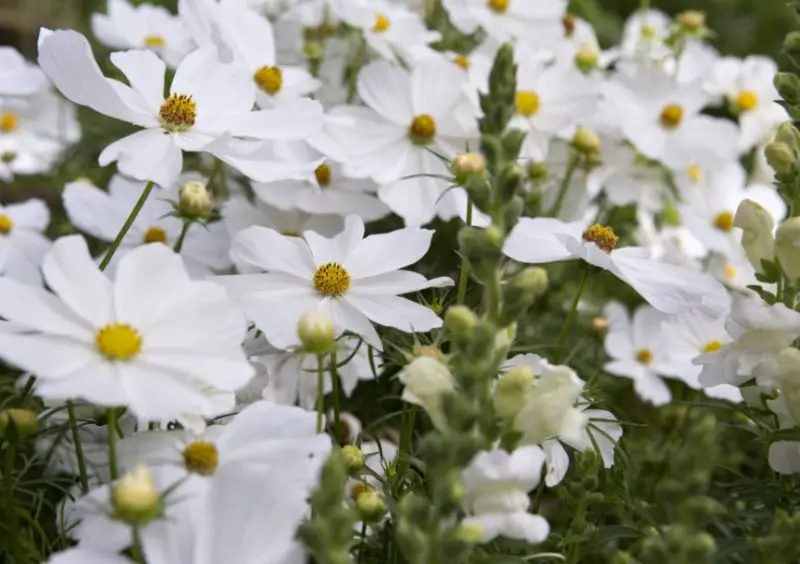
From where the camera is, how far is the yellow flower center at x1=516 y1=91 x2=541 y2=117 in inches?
33.8

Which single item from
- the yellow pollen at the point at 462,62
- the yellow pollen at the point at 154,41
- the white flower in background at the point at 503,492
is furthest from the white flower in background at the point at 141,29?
the white flower in background at the point at 503,492

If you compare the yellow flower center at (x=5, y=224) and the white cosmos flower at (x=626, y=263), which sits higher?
the white cosmos flower at (x=626, y=263)

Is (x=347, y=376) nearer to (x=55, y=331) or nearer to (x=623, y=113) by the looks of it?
(x=55, y=331)

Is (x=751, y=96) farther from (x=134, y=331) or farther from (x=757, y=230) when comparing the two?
(x=134, y=331)

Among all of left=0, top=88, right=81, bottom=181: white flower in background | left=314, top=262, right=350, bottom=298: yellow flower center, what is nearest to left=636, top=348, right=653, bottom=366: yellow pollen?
left=314, top=262, right=350, bottom=298: yellow flower center

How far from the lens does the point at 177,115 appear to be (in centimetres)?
61

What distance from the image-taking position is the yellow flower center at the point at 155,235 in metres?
0.74

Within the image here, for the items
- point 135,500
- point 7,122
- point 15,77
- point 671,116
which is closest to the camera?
point 135,500

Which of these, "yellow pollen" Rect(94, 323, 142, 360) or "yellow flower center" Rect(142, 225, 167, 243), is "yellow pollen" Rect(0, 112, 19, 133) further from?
"yellow pollen" Rect(94, 323, 142, 360)

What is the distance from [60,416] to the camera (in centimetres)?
69

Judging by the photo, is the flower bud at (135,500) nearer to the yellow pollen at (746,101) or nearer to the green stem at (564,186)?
the green stem at (564,186)

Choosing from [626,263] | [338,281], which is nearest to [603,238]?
[626,263]

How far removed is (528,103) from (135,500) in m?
0.58

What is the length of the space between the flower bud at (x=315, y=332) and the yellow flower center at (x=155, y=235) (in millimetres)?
305
